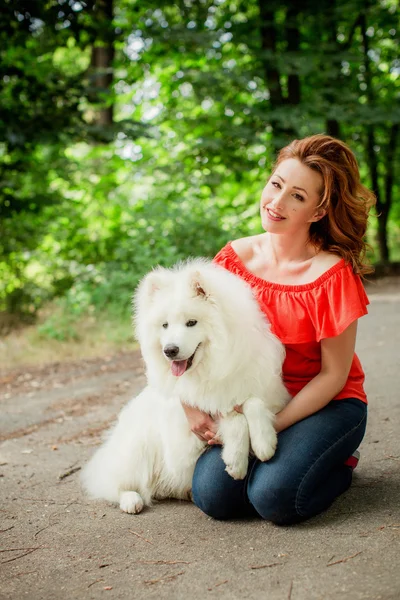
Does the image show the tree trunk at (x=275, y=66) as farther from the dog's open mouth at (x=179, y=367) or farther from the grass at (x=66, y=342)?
the dog's open mouth at (x=179, y=367)

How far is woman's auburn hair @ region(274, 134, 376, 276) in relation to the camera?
2.81 m

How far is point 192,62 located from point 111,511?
911 cm

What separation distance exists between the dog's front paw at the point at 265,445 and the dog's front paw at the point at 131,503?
677 mm

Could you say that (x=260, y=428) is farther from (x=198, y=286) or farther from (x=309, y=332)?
(x=198, y=286)

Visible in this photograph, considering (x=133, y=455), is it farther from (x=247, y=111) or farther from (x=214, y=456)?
(x=247, y=111)

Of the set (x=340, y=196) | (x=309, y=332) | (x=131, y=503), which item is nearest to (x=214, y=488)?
(x=131, y=503)

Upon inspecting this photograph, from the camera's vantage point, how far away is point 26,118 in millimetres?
Answer: 7301

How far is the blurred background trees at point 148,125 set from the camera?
25.4 ft

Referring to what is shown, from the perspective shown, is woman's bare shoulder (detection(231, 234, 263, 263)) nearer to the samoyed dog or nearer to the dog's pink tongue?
the samoyed dog

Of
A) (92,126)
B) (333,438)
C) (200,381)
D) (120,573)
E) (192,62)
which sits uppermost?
(192,62)

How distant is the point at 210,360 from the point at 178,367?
0.14m

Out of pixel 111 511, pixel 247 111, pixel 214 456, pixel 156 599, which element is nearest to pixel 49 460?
pixel 111 511

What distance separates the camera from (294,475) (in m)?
2.55

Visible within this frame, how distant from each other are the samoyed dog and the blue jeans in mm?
90
